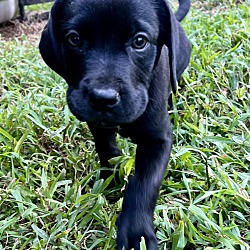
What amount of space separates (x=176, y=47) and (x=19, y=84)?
1968mm

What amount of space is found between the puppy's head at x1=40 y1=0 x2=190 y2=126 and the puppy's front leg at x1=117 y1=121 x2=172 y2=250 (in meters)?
0.31

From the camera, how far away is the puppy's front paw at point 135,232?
7.66ft

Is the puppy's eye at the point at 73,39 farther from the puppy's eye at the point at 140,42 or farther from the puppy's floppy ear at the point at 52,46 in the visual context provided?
the puppy's eye at the point at 140,42

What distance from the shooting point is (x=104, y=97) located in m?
2.10

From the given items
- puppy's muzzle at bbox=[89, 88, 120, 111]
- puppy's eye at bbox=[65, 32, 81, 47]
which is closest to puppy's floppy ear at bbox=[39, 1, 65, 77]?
Answer: puppy's eye at bbox=[65, 32, 81, 47]

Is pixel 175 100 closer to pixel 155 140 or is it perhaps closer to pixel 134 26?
pixel 155 140

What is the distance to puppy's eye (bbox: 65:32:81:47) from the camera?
2367mm

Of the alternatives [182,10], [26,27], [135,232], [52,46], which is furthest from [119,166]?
[26,27]

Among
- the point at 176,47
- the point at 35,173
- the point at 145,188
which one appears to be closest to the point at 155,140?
the point at 145,188

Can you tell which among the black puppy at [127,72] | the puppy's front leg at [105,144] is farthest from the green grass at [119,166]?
→ the black puppy at [127,72]

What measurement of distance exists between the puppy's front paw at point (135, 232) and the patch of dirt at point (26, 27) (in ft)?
13.6

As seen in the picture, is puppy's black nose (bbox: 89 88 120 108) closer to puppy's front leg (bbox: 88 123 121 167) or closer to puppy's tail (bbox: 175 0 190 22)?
puppy's front leg (bbox: 88 123 121 167)

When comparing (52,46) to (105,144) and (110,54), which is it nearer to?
(110,54)

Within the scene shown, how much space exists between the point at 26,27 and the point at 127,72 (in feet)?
15.8
